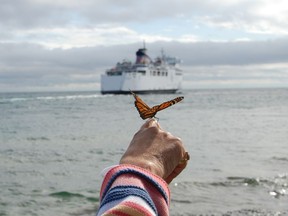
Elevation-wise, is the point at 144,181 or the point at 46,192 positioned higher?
the point at 144,181

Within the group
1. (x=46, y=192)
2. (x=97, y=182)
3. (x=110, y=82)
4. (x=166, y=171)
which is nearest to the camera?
(x=166, y=171)

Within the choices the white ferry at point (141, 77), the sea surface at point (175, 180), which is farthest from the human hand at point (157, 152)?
the white ferry at point (141, 77)

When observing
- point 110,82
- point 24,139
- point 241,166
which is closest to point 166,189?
point 241,166

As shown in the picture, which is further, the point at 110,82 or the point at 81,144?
the point at 110,82

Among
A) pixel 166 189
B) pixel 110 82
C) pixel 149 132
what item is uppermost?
pixel 149 132

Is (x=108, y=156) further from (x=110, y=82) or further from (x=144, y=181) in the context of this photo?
(x=110, y=82)

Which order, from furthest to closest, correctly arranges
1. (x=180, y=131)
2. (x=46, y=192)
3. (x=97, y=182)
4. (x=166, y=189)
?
(x=180, y=131), (x=97, y=182), (x=46, y=192), (x=166, y=189)
